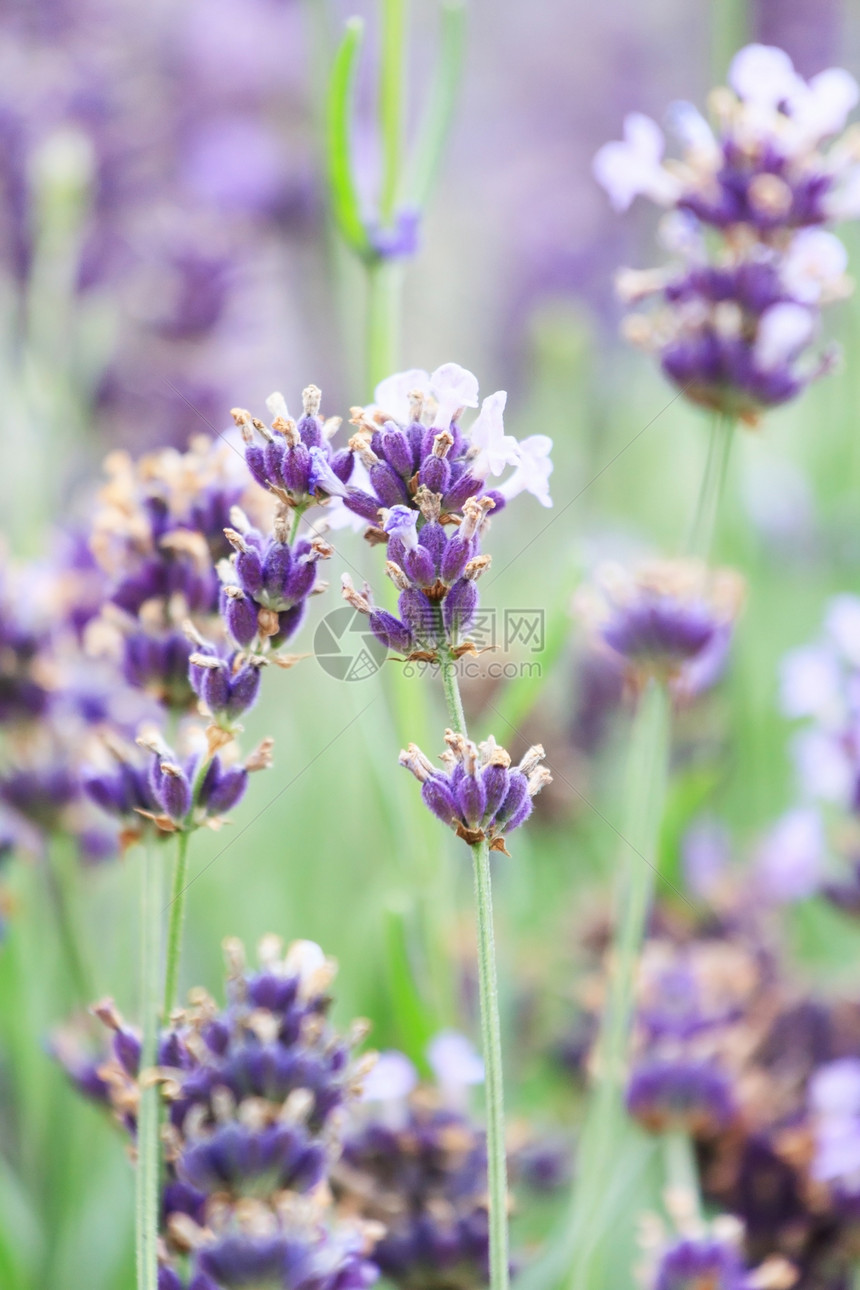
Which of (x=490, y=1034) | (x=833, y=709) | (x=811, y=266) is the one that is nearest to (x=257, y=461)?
(x=490, y=1034)

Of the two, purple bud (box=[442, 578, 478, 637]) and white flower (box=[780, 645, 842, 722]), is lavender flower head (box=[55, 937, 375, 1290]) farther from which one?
white flower (box=[780, 645, 842, 722])

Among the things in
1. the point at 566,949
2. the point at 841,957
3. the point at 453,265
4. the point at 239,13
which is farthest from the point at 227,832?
the point at 453,265

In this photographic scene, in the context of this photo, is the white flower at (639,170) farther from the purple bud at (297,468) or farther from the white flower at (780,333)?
the purple bud at (297,468)

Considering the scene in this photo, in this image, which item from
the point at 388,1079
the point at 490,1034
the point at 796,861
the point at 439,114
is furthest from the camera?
the point at 796,861

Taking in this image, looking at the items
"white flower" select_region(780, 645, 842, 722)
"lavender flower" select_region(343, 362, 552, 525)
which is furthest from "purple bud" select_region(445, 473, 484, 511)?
"white flower" select_region(780, 645, 842, 722)

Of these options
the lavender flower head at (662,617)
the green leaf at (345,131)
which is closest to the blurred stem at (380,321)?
the green leaf at (345,131)

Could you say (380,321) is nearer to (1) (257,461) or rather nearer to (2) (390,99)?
(2) (390,99)
